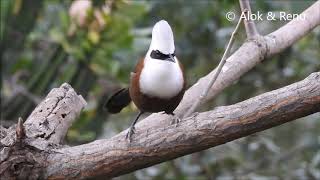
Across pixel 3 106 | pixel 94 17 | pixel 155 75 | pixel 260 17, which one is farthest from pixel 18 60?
pixel 155 75

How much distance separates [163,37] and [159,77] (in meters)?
0.10

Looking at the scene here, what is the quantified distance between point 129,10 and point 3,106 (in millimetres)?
702

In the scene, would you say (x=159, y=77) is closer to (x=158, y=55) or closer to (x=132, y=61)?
(x=158, y=55)

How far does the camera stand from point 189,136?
4.79ft

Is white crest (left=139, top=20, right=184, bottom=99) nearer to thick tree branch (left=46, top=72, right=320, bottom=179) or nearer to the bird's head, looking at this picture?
the bird's head

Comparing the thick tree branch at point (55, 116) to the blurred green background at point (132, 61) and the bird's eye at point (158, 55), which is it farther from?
the blurred green background at point (132, 61)

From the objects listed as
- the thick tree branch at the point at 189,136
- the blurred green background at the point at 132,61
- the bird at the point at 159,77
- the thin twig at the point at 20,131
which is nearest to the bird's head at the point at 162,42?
the bird at the point at 159,77

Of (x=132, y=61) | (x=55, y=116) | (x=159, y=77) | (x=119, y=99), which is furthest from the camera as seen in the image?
(x=132, y=61)

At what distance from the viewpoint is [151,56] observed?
1558 mm

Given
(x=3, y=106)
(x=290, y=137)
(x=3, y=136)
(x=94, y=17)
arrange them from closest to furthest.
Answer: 1. (x=3, y=136)
2. (x=94, y=17)
3. (x=3, y=106)
4. (x=290, y=137)

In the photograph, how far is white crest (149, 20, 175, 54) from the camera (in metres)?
1.50

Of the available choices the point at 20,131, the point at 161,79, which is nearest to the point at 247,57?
the point at 161,79

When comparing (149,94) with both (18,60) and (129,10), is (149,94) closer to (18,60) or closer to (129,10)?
(129,10)

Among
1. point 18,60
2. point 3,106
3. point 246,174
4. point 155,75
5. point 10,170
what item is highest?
point 18,60
